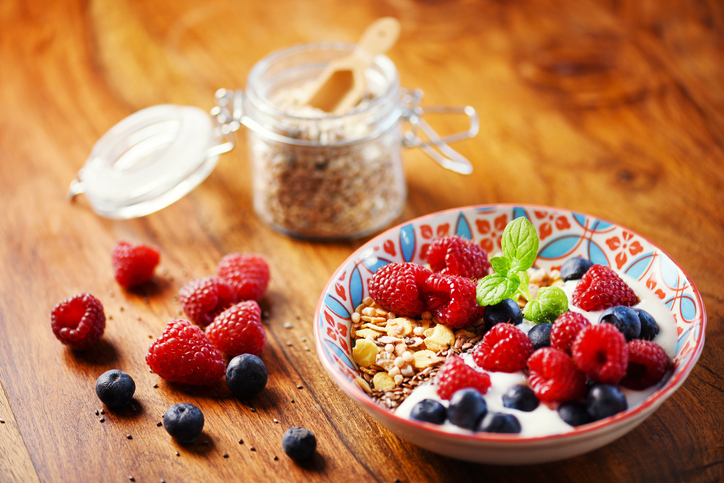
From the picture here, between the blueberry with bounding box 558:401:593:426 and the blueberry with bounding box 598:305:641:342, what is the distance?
150mm

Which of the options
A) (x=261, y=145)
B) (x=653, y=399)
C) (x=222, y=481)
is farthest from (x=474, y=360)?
(x=261, y=145)

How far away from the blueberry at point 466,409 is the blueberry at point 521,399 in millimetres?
42

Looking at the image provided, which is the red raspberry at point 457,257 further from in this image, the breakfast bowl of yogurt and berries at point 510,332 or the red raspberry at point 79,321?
the red raspberry at point 79,321

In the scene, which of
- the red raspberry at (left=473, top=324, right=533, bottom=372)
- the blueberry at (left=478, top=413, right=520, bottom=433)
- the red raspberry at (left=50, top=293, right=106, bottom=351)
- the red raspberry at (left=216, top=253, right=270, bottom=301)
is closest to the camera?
the blueberry at (left=478, top=413, right=520, bottom=433)

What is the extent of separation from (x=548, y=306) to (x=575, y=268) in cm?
15

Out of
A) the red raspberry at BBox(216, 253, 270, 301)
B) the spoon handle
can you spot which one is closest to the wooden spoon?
the spoon handle

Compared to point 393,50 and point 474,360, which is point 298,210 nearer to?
point 474,360

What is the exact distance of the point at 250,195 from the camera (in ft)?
5.51

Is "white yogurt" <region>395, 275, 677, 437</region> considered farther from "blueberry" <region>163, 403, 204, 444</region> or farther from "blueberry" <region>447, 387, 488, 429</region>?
"blueberry" <region>163, 403, 204, 444</region>

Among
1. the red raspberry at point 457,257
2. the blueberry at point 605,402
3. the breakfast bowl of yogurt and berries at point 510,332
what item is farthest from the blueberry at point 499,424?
the red raspberry at point 457,257

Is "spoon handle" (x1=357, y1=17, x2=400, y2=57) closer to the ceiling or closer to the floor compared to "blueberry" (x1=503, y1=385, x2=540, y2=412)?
closer to the ceiling

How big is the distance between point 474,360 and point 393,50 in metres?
1.36

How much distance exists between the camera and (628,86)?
1937 mm

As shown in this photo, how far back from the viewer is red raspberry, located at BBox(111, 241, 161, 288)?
1.38 meters
